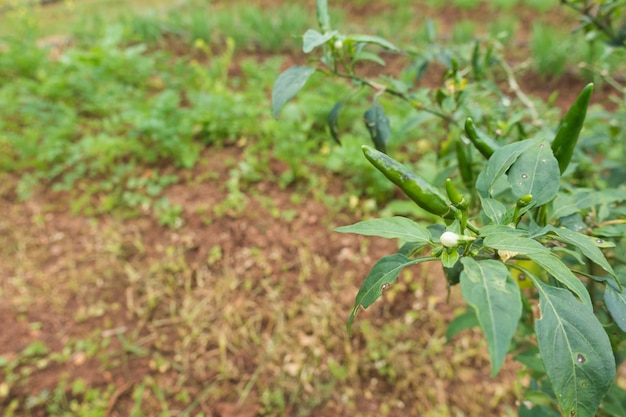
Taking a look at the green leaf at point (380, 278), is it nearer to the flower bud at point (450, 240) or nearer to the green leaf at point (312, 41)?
the flower bud at point (450, 240)

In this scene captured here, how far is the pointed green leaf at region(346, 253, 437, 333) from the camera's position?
0.57m

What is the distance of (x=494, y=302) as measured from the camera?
1.46 feet

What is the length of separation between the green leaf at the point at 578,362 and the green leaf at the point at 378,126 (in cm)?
53

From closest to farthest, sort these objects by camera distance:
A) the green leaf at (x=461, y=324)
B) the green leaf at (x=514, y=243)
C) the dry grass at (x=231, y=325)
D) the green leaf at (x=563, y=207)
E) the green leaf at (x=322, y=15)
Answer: the green leaf at (x=514, y=243)
the green leaf at (x=563, y=207)
the green leaf at (x=322, y=15)
the green leaf at (x=461, y=324)
the dry grass at (x=231, y=325)

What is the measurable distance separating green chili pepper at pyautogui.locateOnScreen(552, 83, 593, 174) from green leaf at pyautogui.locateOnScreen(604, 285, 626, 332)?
0.22 m

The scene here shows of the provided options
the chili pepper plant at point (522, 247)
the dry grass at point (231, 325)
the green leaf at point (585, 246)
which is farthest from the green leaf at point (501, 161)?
the dry grass at point (231, 325)

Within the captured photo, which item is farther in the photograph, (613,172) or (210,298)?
(210,298)

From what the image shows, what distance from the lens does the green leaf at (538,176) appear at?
62 centimetres

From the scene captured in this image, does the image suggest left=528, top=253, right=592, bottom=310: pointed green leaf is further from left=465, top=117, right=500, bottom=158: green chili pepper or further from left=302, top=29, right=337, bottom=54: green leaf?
left=302, top=29, right=337, bottom=54: green leaf

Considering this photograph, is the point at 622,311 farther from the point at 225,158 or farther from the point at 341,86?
the point at 341,86

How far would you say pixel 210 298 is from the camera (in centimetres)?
201

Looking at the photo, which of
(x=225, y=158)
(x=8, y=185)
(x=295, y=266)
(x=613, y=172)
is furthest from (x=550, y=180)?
(x=8, y=185)

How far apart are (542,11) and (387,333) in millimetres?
4429

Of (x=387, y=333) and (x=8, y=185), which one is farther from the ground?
(x=8, y=185)
